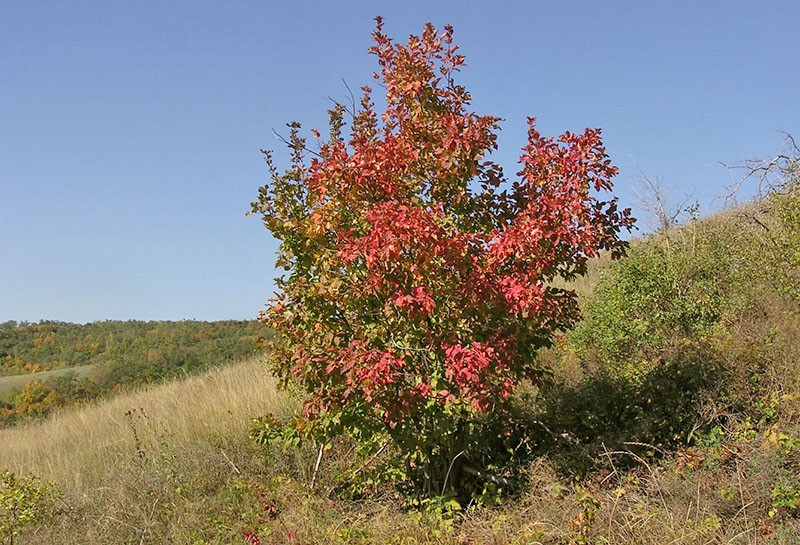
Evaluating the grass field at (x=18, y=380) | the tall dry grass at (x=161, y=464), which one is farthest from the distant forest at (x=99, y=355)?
the tall dry grass at (x=161, y=464)

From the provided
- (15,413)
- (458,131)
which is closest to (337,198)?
(458,131)

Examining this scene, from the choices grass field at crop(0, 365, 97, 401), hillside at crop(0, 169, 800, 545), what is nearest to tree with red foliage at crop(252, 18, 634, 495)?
hillside at crop(0, 169, 800, 545)

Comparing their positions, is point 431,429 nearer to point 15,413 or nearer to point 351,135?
point 351,135

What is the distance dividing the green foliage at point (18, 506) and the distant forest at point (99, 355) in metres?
8.53

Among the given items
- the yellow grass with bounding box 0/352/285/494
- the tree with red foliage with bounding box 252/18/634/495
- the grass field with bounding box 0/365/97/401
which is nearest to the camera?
the tree with red foliage with bounding box 252/18/634/495

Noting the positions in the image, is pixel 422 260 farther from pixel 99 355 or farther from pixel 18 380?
pixel 99 355

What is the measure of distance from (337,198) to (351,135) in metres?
0.50

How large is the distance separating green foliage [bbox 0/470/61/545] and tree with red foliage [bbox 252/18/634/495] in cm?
268

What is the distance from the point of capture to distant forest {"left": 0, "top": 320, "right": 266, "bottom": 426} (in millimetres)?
25453

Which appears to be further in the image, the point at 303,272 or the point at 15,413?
the point at 15,413

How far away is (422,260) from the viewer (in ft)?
13.6

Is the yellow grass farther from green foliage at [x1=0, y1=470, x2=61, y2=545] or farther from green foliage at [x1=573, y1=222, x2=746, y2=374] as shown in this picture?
green foliage at [x1=573, y1=222, x2=746, y2=374]

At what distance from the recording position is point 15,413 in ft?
84.7

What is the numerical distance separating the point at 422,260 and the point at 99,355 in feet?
127
